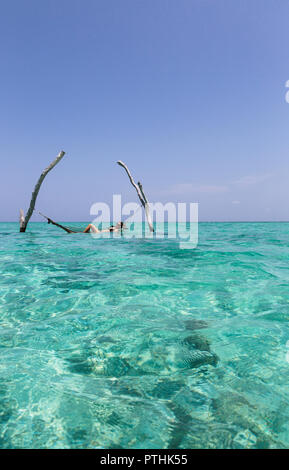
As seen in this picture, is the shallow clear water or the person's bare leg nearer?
the shallow clear water

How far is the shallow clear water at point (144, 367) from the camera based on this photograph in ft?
5.21

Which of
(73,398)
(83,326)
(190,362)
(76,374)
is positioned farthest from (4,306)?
(190,362)

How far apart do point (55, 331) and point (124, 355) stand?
1055 mm

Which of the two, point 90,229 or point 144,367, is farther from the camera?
point 90,229

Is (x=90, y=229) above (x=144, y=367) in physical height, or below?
above

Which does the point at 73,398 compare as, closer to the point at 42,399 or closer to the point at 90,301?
the point at 42,399

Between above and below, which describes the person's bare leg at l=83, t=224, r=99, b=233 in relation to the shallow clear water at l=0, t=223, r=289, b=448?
above

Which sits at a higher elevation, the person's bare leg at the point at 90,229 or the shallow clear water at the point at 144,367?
the person's bare leg at the point at 90,229

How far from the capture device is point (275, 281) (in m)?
5.33

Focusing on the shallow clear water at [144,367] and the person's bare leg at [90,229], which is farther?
the person's bare leg at [90,229]

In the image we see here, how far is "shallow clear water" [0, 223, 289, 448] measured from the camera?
159 centimetres

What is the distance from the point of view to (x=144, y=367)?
231cm
